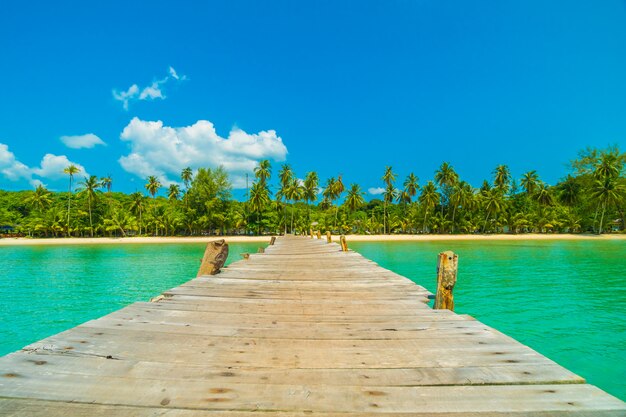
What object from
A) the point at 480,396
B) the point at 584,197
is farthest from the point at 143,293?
the point at 584,197

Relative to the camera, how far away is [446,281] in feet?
15.2

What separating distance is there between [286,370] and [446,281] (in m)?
3.01

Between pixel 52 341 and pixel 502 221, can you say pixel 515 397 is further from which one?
pixel 502 221

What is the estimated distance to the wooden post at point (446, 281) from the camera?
180 inches

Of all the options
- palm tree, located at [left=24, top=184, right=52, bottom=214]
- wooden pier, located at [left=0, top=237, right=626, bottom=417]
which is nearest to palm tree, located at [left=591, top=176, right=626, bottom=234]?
wooden pier, located at [left=0, top=237, right=626, bottom=417]

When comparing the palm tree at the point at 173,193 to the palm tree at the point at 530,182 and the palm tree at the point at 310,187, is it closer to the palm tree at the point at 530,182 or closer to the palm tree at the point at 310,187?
the palm tree at the point at 310,187

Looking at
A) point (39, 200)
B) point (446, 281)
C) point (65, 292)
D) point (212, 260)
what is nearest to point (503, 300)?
point (446, 281)

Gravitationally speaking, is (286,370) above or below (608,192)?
below

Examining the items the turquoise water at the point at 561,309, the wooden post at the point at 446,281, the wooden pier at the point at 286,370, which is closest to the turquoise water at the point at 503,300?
the turquoise water at the point at 561,309

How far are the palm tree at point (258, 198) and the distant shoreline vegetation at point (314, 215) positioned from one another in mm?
171

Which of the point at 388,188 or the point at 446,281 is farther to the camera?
the point at 388,188

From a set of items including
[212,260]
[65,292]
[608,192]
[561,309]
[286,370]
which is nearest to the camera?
[286,370]

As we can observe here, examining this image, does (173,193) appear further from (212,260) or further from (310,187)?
(212,260)

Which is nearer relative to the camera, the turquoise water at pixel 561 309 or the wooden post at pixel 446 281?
the wooden post at pixel 446 281
